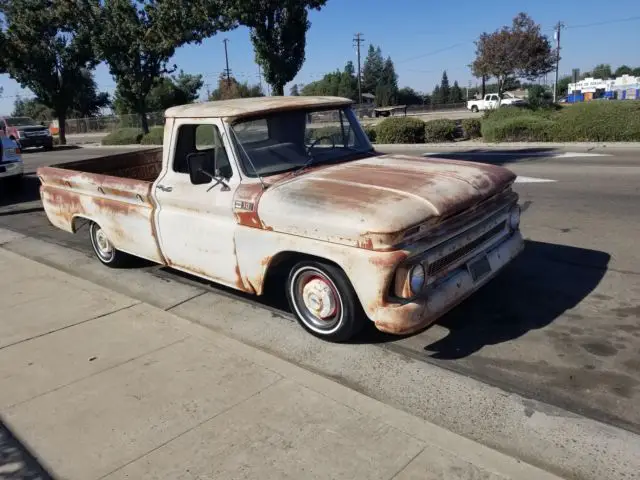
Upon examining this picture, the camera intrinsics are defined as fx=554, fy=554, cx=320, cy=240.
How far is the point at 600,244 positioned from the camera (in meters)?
6.41

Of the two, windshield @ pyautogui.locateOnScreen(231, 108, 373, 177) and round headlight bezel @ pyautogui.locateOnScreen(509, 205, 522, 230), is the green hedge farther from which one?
windshield @ pyautogui.locateOnScreen(231, 108, 373, 177)

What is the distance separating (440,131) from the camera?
68.2ft

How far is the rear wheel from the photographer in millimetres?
6492

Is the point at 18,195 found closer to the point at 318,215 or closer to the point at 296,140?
the point at 296,140

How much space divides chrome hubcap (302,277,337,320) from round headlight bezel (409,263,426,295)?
654 mm

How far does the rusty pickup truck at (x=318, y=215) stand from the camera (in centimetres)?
363

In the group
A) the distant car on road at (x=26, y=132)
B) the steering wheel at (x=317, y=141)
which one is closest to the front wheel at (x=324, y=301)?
the steering wheel at (x=317, y=141)

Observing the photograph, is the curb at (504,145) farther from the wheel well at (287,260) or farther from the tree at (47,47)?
the tree at (47,47)

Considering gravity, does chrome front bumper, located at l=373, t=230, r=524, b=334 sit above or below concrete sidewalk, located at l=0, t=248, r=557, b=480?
above

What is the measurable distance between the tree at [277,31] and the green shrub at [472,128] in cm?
817

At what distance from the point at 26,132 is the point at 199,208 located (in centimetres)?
3258

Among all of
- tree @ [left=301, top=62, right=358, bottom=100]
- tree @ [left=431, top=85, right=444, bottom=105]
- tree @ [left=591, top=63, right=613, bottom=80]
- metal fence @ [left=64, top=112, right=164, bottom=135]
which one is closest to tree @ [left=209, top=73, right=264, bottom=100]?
metal fence @ [left=64, top=112, right=164, bottom=135]

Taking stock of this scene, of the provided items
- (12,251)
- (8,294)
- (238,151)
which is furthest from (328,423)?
(12,251)

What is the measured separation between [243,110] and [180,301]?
204cm
